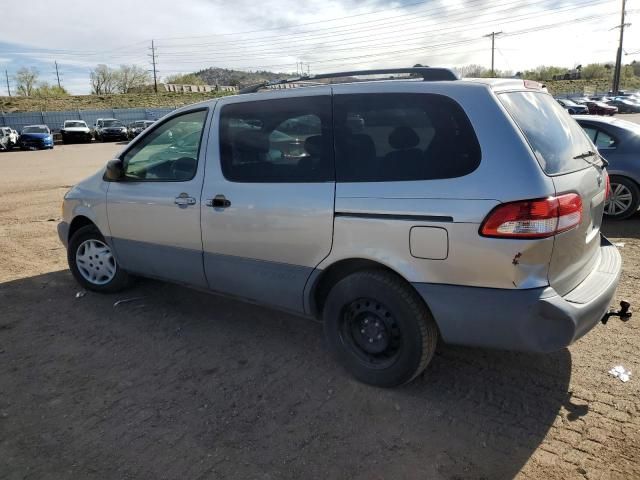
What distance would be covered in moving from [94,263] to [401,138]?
136 inches

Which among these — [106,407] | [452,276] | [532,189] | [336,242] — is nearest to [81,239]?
[106,407]

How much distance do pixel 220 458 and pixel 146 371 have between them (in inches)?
44.7

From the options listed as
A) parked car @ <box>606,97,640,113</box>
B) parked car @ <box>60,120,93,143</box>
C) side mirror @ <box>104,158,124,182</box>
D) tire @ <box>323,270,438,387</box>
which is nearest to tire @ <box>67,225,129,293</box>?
side mirror @ <box>104,158,124,182</box>

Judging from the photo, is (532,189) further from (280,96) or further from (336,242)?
(280,96)

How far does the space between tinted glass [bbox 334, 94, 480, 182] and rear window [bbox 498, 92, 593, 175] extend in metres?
0.32

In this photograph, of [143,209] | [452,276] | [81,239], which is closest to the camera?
[452,276]

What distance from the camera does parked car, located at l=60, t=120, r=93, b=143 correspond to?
3522 centimetres

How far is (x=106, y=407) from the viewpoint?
305cm

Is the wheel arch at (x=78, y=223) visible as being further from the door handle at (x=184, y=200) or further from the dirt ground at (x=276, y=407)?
the door handle at (x=184, y=200)

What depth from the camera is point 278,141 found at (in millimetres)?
3400

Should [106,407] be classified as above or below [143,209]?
below

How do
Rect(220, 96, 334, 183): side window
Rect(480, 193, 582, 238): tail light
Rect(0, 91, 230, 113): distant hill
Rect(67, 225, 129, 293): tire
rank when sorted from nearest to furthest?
Rect(480, 193, 582, 238): tail light → Rect(220, 96, 334, 183): side window → Rect(67, 225, 129, 293): tire → Rect(0, 91, 230, 113): distant hill

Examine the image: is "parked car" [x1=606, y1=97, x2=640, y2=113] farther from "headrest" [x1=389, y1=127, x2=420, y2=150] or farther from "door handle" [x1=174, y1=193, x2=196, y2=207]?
"door handle" [x1=174, y1=193, x2=196, y2=207]

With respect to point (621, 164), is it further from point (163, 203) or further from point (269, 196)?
point (163, 203)
